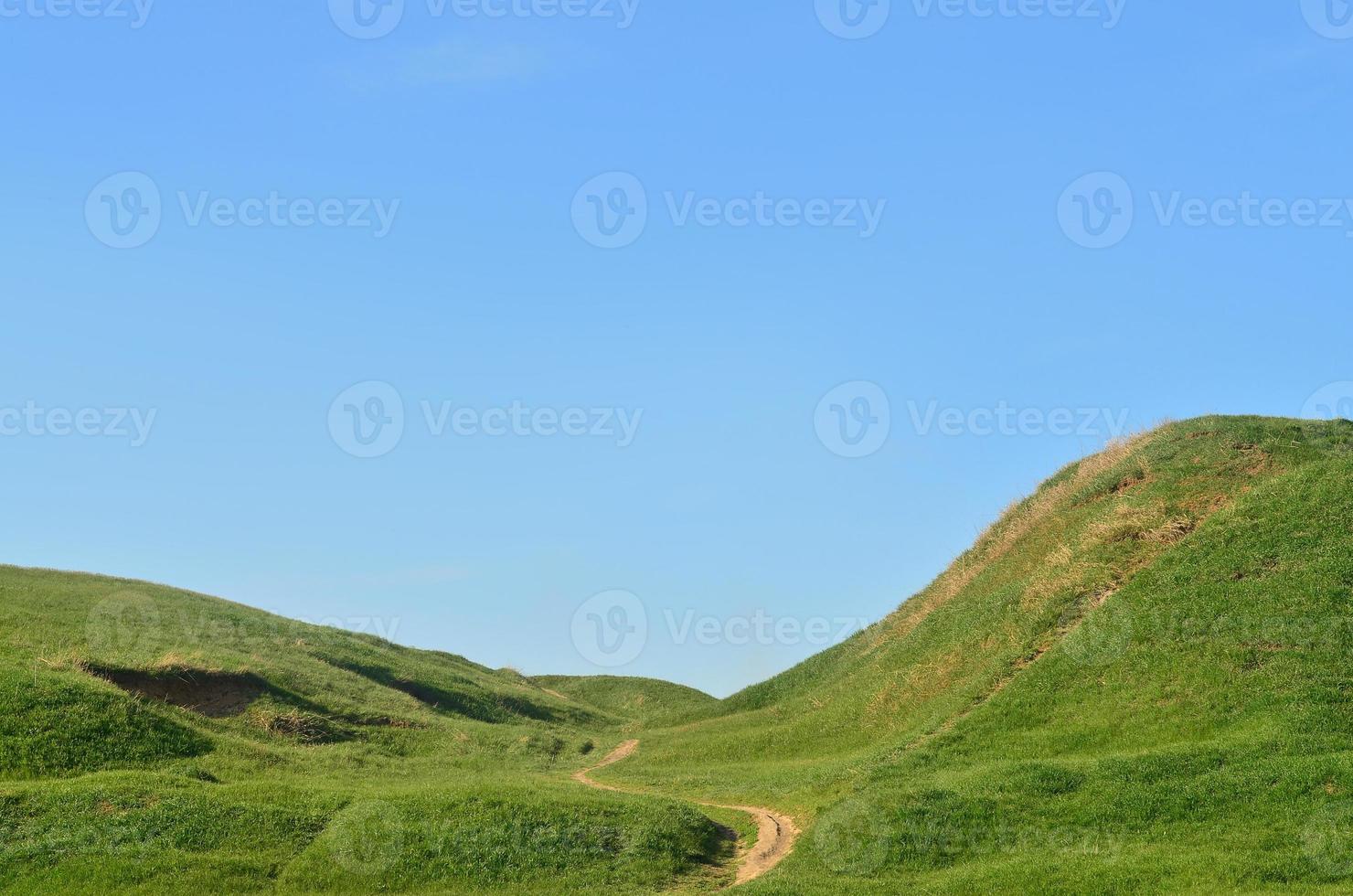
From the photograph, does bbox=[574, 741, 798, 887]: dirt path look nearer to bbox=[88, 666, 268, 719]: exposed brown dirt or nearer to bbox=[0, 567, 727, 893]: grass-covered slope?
bbox=[0, 567, 727, 893]: grass-covered slope

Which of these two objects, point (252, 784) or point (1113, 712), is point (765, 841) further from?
point (252, 784)

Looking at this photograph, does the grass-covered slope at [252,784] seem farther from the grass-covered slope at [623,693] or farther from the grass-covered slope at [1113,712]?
the grass-covered slope at [623,693]

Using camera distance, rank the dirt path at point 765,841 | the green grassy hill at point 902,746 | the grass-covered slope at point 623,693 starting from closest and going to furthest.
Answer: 1. the green grassy hill at point 902,746
2. the dirt path at point 765,841
3. the grass-covered slope at point 623,693

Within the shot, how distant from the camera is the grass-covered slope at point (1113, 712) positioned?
2489 cm

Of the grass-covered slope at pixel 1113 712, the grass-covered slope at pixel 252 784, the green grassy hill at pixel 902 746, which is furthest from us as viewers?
the grass-covered slope at pixel 252 784

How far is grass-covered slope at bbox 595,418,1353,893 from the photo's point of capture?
24891 mm

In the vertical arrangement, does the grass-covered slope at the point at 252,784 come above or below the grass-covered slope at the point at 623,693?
below

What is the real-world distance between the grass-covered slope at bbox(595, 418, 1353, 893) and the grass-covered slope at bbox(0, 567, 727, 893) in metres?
5.83

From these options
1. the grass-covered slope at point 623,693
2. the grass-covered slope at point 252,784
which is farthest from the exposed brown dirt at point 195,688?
the grass-covered slope at point 623,693

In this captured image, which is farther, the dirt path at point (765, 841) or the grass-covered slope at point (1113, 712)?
the dirt path at point (765, 841)

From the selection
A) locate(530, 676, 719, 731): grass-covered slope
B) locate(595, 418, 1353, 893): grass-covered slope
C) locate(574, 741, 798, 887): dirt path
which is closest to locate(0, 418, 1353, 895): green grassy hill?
locate(595, 418, 1353, 893): grass-covered slope

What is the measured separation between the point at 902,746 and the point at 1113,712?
23.8ft

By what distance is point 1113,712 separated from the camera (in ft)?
109

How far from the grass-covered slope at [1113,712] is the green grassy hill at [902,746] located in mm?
113
